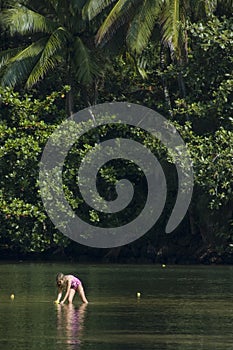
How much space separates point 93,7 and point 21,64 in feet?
11.4

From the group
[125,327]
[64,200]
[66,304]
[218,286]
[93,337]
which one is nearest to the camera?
[93,337]

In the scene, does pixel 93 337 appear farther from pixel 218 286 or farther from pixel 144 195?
pixel 144 195

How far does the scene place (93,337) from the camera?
2155 cm

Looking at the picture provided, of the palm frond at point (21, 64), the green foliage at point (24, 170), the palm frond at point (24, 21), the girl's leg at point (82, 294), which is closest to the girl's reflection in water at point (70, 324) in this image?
the girl's leg at point (82, 294)

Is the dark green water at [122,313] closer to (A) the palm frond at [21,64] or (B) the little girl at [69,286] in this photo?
(B) the little girl at [69,286]

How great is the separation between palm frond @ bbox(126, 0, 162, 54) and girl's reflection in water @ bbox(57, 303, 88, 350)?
1544 cm

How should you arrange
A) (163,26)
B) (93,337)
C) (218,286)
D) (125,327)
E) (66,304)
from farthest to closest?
(163,26)
(218,286)
(66,304)
(125,327)
(93,337)

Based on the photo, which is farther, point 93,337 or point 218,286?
point 218,286

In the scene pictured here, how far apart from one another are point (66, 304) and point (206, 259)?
17.4 meters

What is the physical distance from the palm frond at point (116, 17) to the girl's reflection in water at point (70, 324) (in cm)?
1593

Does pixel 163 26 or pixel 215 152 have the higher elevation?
pixel 163 26

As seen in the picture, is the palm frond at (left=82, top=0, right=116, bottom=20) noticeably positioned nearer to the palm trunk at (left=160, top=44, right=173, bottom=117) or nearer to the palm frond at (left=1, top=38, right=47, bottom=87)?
the palm frond at (left=1, top=38, right=47, bottom=87)

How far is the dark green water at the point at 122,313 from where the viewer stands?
68.8 ft

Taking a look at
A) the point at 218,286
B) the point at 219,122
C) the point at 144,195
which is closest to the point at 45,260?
the point at 144,195
